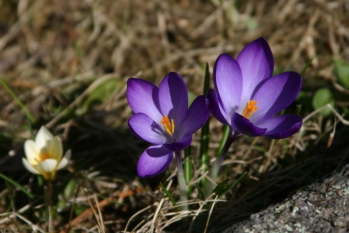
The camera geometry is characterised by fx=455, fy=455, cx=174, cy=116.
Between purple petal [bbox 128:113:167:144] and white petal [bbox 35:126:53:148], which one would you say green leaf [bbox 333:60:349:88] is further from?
white petal [bbox 35:126:53:148]

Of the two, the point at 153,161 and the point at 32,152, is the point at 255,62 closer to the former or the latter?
the point at 153,161

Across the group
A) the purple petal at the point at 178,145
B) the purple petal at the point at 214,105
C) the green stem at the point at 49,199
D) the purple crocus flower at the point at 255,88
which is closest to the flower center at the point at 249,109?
the purple crocus flower at the point at 255,88

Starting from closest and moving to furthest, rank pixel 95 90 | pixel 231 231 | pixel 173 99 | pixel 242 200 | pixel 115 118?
pixel 231 231 < pixel 173 99 < pixel 242 200 < pixel 115 118 < pixel 95 90

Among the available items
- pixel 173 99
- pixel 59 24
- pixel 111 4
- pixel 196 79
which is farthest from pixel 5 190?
pixel 111 4

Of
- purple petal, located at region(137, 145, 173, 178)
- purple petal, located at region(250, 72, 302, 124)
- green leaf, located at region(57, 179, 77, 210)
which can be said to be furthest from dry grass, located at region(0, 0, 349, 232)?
purple petal, located at region(250, 72, 302, 124)

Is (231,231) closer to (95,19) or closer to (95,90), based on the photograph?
(95,90)

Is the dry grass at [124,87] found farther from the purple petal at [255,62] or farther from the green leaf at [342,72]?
the purple petal at [255,62]

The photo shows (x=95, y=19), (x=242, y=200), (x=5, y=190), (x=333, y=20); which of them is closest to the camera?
(x=242, y=200)
